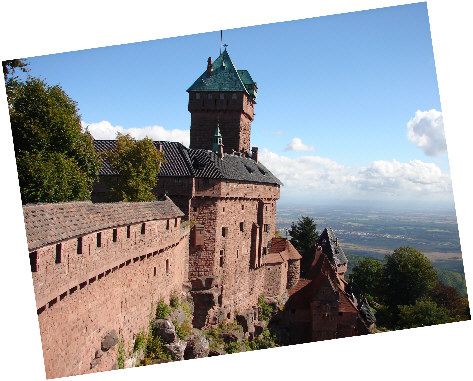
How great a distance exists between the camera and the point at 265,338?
2612 cm

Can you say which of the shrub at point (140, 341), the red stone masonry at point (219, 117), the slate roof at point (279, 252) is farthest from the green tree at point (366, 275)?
the shrub at point (140, 341)

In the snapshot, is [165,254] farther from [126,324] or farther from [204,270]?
[204,270]

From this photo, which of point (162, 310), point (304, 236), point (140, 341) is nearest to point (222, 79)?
point (304, 236)

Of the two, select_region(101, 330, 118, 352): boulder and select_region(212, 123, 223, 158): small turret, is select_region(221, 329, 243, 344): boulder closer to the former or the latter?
select_region(212, 123, 223, 158): small turret

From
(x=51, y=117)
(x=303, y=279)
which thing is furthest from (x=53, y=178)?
(x=303, y=279)

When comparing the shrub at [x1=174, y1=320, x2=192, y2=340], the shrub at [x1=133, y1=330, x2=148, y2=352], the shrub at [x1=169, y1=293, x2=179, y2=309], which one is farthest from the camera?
the shrub at [x1=169, y1=293, x2=179, y2=309]

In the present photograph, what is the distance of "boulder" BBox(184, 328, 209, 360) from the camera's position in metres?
17.8

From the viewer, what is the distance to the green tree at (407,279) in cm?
3731

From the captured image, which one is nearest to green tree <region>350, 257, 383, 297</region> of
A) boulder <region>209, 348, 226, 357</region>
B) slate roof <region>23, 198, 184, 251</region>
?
boulder <region>209, 348, 226, 357</region>

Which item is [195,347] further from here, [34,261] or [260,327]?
[34,261]

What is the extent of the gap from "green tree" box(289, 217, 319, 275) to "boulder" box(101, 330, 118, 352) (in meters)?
28.1

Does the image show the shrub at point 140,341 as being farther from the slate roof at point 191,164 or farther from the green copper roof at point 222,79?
the green copper roof at point 222,79

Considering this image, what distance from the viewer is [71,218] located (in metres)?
10.3

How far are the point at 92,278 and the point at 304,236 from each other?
31555 millimetres
